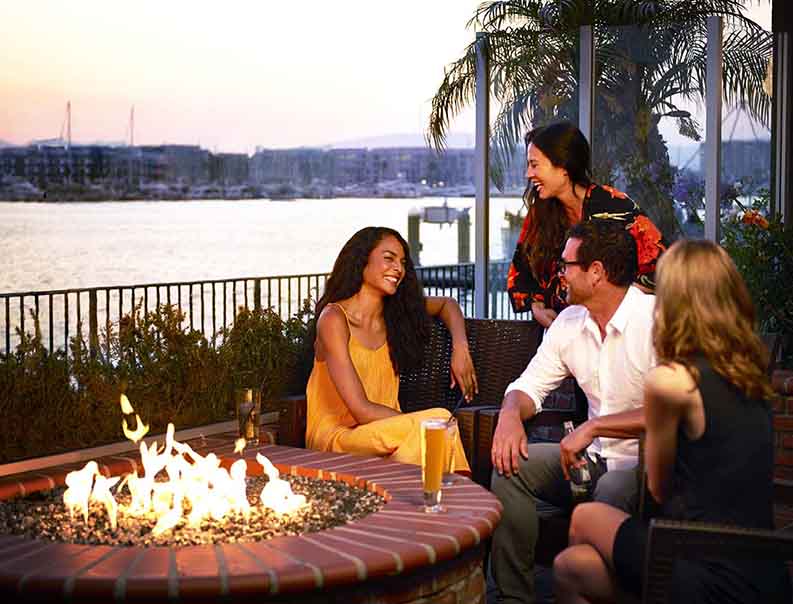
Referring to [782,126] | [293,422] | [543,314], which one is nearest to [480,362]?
[543,314]

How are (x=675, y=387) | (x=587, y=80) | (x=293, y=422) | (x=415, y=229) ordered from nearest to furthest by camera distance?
(x=675, y=387)
(x=293, y=422)
(x=587, y=80)
(x=415, y=229)

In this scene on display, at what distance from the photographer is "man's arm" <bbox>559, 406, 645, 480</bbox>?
359 centimetres

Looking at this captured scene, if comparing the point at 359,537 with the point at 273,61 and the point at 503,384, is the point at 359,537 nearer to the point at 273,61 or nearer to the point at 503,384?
the point at 503,384

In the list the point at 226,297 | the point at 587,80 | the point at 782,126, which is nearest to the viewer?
the point at 587,80

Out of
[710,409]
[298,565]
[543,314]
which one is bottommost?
[298,565]

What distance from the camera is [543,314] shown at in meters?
4.63

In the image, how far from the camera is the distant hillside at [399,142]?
7.52 meters

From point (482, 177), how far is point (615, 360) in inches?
133

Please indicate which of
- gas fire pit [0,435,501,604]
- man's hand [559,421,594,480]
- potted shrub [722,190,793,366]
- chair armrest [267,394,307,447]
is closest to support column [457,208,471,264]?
potted shrub [722,190,793,366]

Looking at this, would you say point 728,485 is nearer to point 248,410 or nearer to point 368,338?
Answer: point 248,410

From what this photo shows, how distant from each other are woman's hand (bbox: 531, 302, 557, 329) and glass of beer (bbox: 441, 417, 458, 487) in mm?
1210

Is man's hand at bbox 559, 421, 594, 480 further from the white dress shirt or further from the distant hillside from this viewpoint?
the distant hillside

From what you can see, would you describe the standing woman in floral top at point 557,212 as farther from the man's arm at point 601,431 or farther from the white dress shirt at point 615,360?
the man's arm at point 601,431

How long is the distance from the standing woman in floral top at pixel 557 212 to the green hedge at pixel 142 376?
118 centimetres
